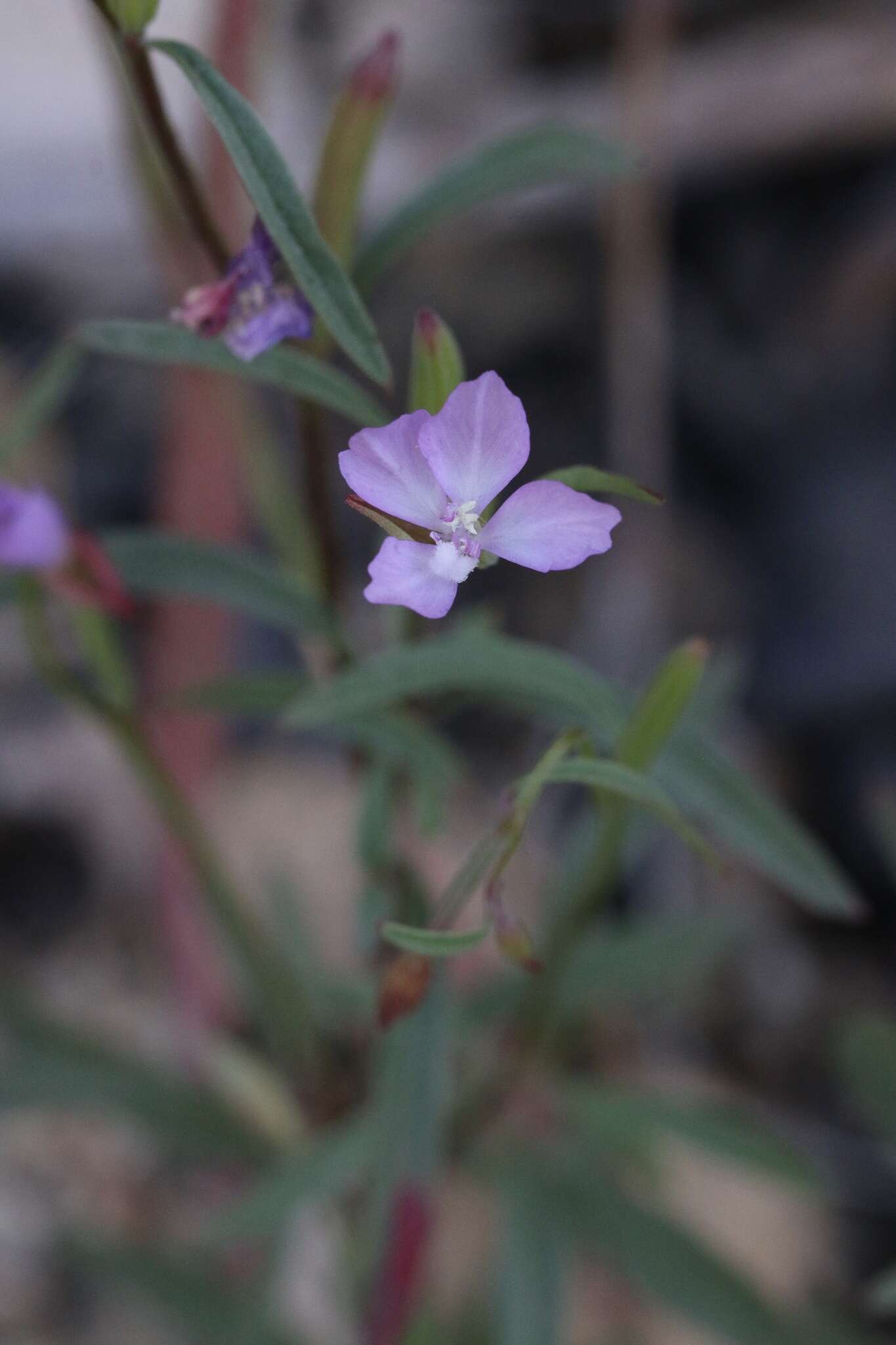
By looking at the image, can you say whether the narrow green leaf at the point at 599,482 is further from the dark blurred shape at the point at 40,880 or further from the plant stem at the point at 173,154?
the dark blurred shape at the point at 40,880

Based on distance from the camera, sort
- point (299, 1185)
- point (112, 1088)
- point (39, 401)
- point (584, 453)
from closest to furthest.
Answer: point (39, 401), point (299, 1185), point (112, 1088), point (584, 453)

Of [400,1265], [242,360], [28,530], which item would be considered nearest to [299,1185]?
[400,1265]

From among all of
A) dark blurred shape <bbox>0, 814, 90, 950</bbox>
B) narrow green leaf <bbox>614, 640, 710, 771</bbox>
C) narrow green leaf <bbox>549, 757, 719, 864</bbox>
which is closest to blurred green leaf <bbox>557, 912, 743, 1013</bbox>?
narrow green leaf <bbox>614, 640, 710, 771</bbox>

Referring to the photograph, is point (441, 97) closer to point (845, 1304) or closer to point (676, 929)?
point (676, 929)

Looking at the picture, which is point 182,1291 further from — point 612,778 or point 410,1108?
point 612,778

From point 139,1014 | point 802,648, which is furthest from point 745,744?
point 139,1014

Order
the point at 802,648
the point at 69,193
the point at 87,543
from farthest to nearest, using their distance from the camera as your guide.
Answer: the point at 69,193
the point at 802,648
the point at 87,543
